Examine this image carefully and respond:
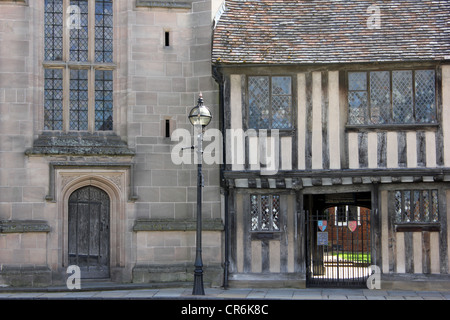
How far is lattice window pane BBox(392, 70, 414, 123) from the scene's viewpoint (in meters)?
14.6

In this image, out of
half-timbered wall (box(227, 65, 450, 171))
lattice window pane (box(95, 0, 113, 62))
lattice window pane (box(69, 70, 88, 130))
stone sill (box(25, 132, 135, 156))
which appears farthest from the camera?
lattice window pane (box(95, 0, 113, 62))

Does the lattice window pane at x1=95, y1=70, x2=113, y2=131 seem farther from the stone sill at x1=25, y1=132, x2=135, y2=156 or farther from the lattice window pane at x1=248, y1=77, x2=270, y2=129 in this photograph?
the lattice window pane at x1=248, y1=77, x2=270, y2=129

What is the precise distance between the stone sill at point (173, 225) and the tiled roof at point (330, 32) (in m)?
3.71

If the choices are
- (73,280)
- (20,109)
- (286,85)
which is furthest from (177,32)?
(73,280)

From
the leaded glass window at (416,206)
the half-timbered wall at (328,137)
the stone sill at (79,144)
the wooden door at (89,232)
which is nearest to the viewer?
the half-timbered wall at (328,137)

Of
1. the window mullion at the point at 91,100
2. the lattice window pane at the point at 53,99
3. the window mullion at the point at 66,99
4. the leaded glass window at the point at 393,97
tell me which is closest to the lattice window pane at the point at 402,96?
the leaded glass window at the point at 393,97

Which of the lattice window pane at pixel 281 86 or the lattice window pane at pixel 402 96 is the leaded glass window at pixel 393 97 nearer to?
the lattice window pane at pixel 402 96

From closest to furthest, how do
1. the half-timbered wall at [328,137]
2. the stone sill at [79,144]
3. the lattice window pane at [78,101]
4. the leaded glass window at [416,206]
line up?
the half-timbered wall at [328,137], the leaded glass window at [416,206], the stone sill at [79,144], the lattice window pane at [78,101]

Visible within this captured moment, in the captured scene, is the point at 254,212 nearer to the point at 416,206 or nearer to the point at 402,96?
the point at 416,206

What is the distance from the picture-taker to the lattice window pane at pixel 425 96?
575 inches

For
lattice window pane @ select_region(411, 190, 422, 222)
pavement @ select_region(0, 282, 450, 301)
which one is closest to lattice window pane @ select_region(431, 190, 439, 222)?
lattice window pane @ select_region(411, 190, 422, 222)

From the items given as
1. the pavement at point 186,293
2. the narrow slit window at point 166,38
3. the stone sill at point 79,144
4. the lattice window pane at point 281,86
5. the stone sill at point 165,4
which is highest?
the stone sill at point 165,4

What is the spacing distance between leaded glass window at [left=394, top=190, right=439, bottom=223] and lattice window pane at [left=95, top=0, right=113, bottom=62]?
761cm

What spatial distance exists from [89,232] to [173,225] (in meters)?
2.01
